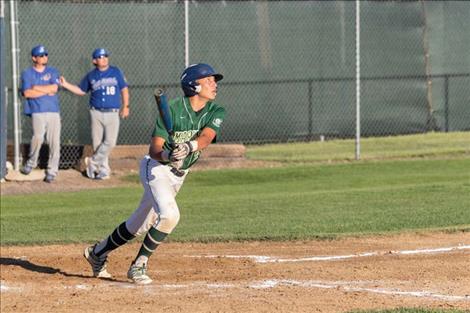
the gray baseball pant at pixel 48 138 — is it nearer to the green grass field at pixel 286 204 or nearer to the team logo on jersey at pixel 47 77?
the team logo on jersey at pixel 47 77

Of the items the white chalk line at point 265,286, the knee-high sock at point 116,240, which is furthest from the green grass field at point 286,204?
the white chalk line at point 265,286

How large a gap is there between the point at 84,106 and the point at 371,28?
19.9ft

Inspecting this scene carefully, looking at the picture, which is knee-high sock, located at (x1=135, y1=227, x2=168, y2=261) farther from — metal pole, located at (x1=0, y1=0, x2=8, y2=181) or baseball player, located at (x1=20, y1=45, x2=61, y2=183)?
metal pole, located at (x1=0, y1=0, x2=8, y2=181)

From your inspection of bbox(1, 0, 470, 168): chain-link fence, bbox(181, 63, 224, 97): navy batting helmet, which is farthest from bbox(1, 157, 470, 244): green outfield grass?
bbox(1, 0, 470, 168): chain-link fence

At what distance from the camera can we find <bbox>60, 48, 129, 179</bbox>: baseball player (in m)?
17.0

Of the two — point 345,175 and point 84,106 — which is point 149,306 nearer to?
point 345,175


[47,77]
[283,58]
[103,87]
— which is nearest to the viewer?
[47,77]

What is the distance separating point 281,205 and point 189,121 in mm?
5200

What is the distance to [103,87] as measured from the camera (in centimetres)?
1703

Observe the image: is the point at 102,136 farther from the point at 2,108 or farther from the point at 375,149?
the point at 375,149

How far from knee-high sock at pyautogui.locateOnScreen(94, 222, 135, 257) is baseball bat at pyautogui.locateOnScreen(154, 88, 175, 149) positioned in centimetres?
103

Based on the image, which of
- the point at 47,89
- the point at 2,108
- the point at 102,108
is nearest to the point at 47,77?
the point at 47,89

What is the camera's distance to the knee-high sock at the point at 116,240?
9.22 metres

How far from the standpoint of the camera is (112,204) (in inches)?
569
